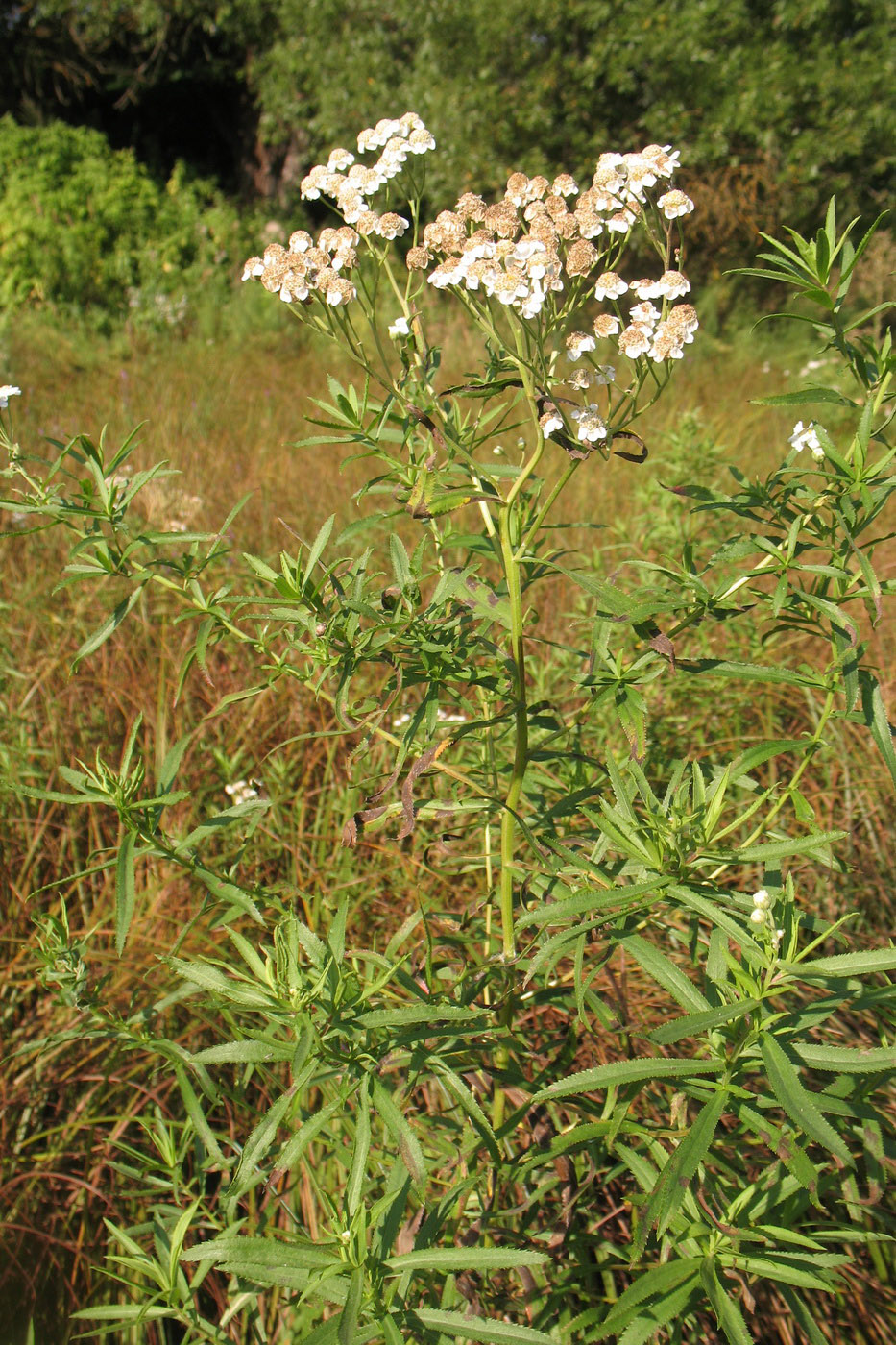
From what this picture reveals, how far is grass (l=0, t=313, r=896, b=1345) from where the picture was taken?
2.05 m

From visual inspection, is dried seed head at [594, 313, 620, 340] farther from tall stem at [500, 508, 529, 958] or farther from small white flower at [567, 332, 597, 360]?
tall stem at [500, 508, 529, 958]

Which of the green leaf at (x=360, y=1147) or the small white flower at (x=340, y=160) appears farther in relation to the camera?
the small white flower at (x=340, y=160)

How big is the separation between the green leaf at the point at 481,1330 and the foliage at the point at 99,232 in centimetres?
905

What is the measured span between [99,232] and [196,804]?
32.0 feet

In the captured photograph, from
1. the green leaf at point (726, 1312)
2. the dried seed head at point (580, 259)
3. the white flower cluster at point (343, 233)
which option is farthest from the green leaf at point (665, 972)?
the white flower cluster at point (343, 233)

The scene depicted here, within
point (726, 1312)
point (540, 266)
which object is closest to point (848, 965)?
point (726, 1312)

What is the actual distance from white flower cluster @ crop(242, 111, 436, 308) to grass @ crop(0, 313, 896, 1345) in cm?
36

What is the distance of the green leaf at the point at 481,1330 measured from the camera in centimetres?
119

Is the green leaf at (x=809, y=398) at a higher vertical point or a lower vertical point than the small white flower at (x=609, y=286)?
lower

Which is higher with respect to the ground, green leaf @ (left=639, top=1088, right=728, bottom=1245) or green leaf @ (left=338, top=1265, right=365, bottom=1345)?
green leaf @ (left=639, top=1088, right=728, bottom=1245)

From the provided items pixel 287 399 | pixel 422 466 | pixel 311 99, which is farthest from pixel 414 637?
pixel 311 99

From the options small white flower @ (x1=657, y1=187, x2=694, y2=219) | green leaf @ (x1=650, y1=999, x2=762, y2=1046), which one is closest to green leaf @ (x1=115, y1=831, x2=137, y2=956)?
green leaf @ (x1=650, y1=999, x2=762, y2=1046)

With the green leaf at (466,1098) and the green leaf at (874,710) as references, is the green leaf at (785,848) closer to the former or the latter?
the green leaf at (874,710)

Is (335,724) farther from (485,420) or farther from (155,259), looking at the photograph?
(155,259)
